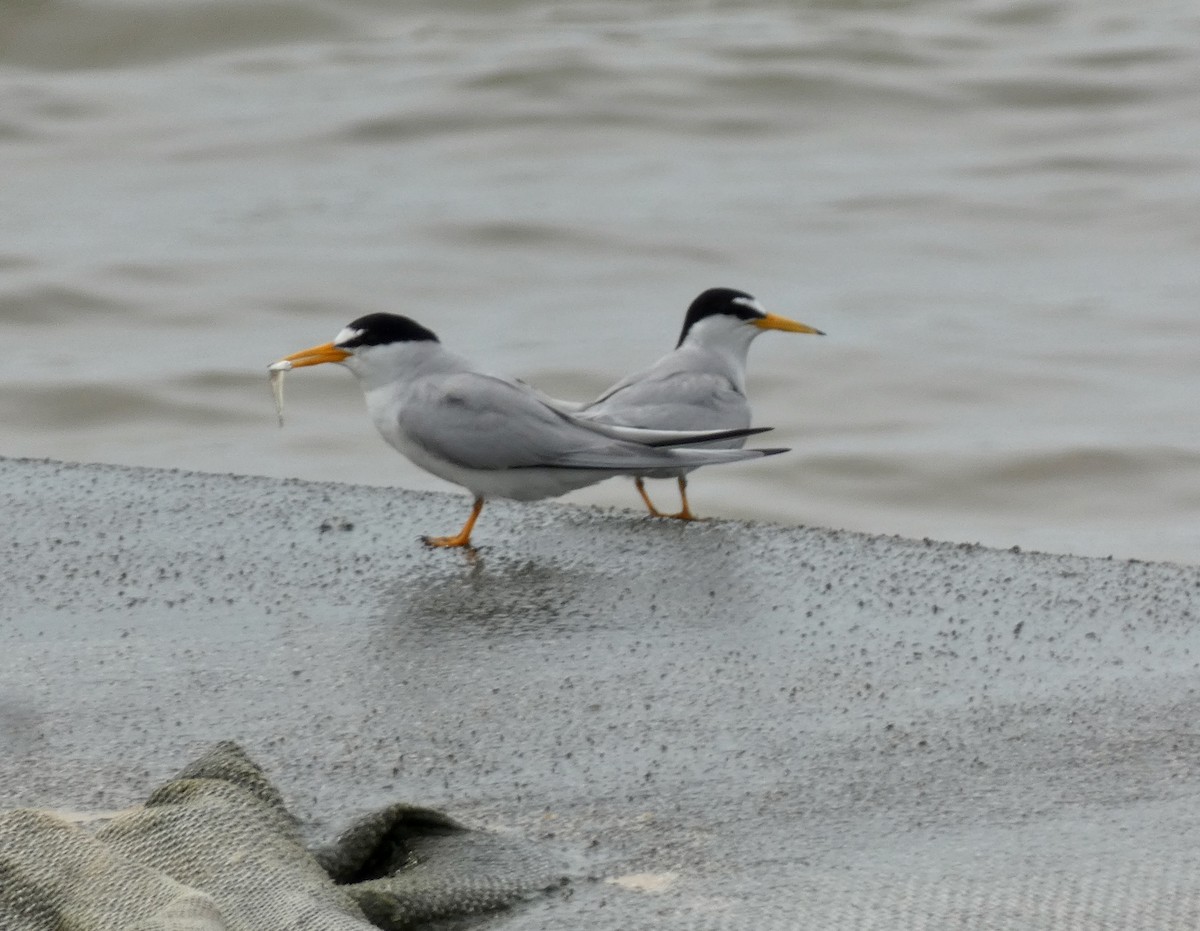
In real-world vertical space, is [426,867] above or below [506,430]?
above

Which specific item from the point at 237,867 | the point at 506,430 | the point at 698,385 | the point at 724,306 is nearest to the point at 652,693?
the point at 237,867

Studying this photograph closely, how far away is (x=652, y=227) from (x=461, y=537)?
738 cm

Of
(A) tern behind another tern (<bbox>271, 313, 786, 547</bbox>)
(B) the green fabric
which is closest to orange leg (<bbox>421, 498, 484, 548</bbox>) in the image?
(A) tern behind another tern (<bbox>271, 313, 786, 547</bbox>)

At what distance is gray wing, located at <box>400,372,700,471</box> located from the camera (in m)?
4.62

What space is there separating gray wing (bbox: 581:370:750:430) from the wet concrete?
60 cm

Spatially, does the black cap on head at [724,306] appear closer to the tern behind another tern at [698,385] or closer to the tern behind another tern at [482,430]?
the tern behind another tern at [698,385]

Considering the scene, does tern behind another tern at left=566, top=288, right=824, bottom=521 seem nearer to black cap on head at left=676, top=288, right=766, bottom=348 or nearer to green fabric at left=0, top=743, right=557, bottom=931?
black cap on head at left=676, top=288, right=766, bottom=348

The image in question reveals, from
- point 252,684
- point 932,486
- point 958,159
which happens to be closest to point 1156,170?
point 958,159

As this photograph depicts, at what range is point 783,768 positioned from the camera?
289cm

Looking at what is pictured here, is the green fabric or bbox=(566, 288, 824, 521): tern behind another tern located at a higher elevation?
the green fabric

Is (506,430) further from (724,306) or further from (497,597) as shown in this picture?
(724,306)

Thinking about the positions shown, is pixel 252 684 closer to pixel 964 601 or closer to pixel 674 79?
pixel 964 601

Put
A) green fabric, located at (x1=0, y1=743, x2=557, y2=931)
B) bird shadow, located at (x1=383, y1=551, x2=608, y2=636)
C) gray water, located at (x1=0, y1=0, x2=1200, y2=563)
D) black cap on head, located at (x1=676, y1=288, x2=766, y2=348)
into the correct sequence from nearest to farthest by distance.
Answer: green fabric, located at (x1=0, y1=743, x2=557, y2=931)
bird shadow, located at (x1=383, y1=551, x2=608, y2=636)
black cap on head, located at (x1=676, y1=288, x2=766, y2=348)
gray water, located at (x1=0, y1=0, x2=1200, y2=563)

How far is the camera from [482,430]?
4648 millimetres
